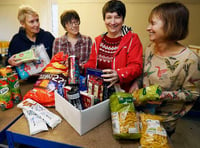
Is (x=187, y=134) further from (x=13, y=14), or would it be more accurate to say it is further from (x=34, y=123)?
(x=13, y=14)

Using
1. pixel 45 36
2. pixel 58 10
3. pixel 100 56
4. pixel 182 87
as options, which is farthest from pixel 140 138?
pixel 58 10

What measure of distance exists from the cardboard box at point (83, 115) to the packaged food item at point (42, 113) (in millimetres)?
47

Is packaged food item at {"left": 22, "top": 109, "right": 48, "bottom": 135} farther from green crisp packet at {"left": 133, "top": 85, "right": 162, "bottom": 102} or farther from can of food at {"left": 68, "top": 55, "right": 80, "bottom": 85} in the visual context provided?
green crisp packet at {"left": 133, "top": 85, "right": 162, "bottom": 102}

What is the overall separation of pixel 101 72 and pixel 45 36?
906mm

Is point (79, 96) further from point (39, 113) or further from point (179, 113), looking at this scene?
point (179, 113)

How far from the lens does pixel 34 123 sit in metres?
0.66

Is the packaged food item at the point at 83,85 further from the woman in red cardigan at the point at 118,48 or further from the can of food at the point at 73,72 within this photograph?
the woman in red cardigan at the point at 118,48

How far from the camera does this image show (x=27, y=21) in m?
1.26

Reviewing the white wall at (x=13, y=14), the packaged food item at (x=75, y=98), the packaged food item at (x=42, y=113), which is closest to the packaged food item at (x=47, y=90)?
the packaged food item at (x=42, y=113)

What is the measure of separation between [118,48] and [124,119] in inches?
19.5

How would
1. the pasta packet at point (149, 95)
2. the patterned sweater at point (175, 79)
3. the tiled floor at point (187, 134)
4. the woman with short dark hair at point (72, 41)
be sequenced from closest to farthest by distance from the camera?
the pasta packet at point (149, 95), the patterned sweater at point (175, 79), the woman with short dark hair at point (72, 41), the tiled floor at point (187, 134)

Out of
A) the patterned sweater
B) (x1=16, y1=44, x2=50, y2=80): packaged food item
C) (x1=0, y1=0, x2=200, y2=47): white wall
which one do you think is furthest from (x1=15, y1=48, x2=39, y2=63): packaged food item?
(x1=0, y1=0, x2=200, y2=47): white wall

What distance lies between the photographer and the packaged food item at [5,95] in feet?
2.39

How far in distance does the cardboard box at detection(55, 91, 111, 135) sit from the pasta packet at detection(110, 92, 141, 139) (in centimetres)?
7
